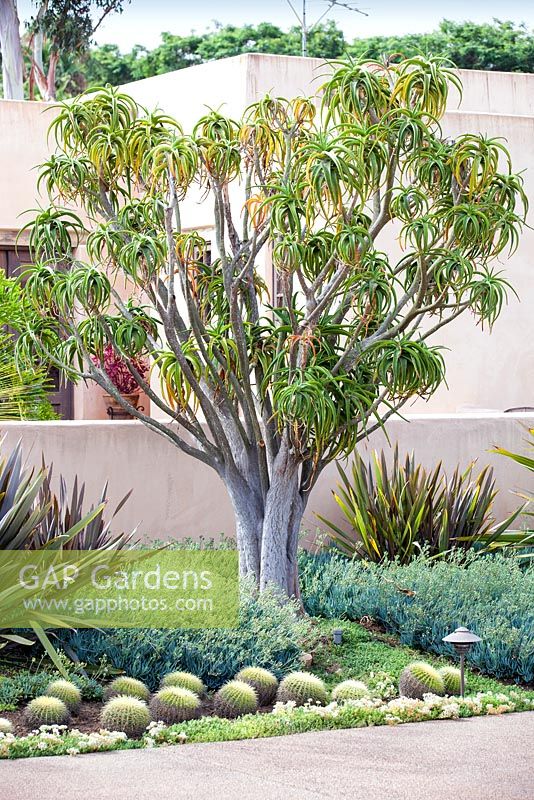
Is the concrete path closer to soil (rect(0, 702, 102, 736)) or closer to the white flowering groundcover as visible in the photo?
the white flowering groundcover

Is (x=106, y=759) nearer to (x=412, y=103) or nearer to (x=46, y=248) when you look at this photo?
(x=46, y=248)

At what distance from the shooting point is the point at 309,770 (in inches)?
191

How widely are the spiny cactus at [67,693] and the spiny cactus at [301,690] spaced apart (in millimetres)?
1147

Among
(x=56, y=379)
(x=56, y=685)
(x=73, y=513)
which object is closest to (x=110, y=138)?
(x=73, y=513)

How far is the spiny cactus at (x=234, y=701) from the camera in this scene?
19.8 feet

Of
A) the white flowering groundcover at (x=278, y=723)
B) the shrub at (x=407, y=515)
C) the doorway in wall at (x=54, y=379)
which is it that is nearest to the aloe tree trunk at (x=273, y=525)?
the shrub at (x=407, y=515)

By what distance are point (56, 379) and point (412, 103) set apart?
7.84 metres

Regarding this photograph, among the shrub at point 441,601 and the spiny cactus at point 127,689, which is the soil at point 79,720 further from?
the shrub at point 441,601

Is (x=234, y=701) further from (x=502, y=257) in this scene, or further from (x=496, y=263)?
(x=502, y=257)

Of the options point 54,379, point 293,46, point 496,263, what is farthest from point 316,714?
point 293,46

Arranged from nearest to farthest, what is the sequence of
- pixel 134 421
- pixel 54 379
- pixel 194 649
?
pixel 194 649, pixel 134 421, pixel 54 379

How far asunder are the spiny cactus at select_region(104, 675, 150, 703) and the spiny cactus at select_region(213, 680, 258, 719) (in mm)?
399

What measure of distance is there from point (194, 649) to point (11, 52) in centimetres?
2254

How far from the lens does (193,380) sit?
7.37 meters
